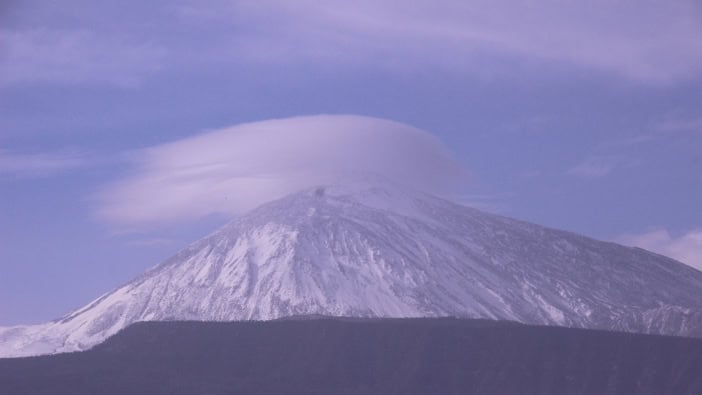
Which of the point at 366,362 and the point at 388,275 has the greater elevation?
the point at 388,275

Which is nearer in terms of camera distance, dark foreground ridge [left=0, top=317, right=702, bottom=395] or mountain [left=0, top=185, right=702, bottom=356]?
dark foreground ridge [left=0, top=317, right=702, bottom=395]

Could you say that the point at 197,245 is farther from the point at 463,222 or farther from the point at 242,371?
the point at 242,371

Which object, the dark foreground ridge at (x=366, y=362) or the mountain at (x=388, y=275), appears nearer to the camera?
the dark foreground ridge at (x=366, y=362)

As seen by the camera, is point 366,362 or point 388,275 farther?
point 388,275
